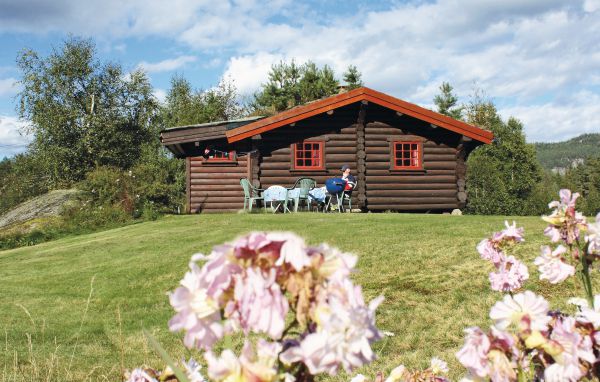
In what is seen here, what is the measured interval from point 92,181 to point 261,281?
1927 centimetres

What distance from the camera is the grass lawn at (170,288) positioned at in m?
4.68

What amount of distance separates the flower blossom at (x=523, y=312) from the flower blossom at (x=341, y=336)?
1.38 ft

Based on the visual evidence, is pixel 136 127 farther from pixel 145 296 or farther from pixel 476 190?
pixel 145 296

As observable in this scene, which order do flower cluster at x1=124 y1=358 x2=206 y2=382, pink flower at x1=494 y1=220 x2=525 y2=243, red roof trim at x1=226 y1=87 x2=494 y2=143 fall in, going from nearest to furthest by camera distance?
flower cluster at x1=124 y1=358 x2=206 y2=382 < pink flower at x1=494 y1=220 x2=525 y2=243 < red roof trim at x1=226 y1=87 x2=494 y2=143

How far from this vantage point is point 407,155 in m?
16.9

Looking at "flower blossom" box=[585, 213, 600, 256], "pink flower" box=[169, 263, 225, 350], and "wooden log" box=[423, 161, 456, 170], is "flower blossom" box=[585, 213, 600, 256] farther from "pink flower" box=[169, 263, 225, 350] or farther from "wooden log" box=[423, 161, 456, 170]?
"wooden log" box=[423, 161, 456, 170]

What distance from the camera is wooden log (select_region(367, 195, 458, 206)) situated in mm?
16422

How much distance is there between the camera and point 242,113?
40.3m

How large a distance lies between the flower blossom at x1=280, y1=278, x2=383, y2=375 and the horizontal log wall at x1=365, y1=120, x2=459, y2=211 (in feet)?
51.5

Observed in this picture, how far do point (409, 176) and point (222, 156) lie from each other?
5994 millimetres

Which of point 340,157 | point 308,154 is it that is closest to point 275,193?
point 308,154

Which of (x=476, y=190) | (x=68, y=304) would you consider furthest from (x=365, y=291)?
(x=476, y=190)

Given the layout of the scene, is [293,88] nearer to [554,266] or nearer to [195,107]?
[195,107]

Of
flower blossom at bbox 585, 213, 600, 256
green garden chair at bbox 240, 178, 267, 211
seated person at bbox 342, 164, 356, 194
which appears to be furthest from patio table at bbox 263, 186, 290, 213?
flower blossom at bbox 585, 213, 600, 256
